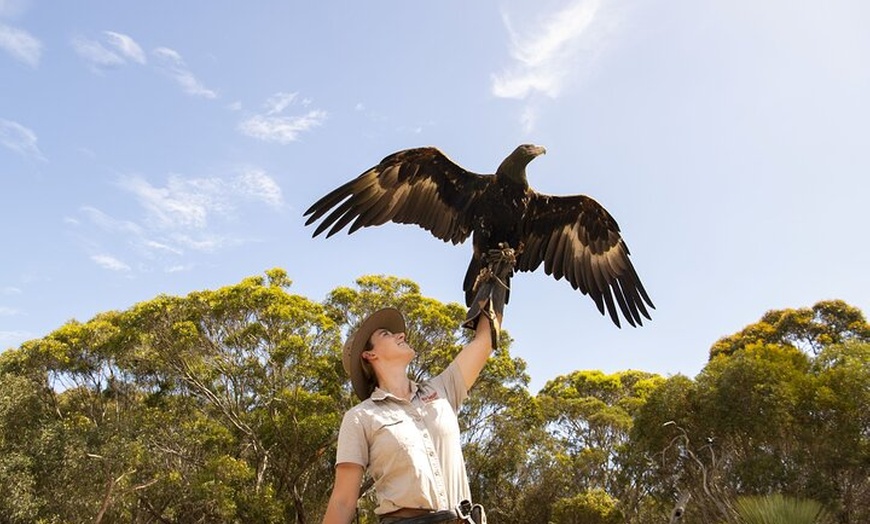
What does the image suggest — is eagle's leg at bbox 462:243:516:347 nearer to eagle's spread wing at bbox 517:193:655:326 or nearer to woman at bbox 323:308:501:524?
woman at bbox 323:308:501:524

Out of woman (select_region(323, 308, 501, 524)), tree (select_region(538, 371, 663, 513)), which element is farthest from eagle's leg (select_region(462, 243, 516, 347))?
tree (select_region(538, 371, 663, 513))

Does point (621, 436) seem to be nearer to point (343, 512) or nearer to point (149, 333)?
point (149, 333)

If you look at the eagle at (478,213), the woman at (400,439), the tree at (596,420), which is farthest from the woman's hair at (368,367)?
the tree at (596,420)

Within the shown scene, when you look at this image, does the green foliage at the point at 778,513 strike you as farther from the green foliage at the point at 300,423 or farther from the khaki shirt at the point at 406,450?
the khaki shirt at the point at 406,450

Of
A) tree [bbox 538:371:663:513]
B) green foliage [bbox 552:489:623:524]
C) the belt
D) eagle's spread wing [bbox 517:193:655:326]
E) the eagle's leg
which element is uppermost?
tree [bbox 538:371:663:513]

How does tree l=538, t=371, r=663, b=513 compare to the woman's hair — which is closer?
the woman's hair

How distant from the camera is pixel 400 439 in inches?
93.1

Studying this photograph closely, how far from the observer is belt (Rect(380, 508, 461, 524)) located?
227cm

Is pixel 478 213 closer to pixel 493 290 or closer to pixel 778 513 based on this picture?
pixel 493 290

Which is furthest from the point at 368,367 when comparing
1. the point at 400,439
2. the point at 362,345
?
the point at 400,439

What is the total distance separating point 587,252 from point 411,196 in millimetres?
950

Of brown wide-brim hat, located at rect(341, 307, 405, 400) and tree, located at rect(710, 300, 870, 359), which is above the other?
tree, located at rect(710, 300, 870, 359)

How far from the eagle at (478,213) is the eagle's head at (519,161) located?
163 millimetres

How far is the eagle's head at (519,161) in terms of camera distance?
3297mm
